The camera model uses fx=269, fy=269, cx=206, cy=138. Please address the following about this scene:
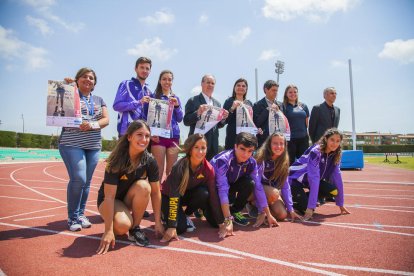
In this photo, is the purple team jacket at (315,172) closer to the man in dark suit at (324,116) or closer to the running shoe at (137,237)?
the man in dark suit at (324,116)

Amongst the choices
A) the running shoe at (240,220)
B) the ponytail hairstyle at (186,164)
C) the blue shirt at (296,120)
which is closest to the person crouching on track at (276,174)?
the running shoe at (240,220)

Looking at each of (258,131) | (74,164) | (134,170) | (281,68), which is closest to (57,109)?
(74,164)

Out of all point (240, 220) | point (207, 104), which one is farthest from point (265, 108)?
point (240, 220)

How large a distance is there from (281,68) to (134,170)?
91.5 ft

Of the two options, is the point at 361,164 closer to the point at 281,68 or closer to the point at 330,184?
the point at 330,184

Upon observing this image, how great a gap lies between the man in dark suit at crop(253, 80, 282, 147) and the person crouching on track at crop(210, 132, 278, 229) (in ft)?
4.34

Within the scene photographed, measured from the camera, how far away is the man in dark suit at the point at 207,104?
448cm

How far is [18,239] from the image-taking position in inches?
117

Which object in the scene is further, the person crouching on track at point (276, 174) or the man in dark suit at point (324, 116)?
the man in dark suit at point (324, 116)

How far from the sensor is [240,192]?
3.76m

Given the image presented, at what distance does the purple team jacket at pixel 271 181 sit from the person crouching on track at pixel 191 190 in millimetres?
902

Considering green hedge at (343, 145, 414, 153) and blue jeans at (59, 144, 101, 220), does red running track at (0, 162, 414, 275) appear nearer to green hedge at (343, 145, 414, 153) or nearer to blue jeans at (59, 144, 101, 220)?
blue jeans at (59, 144, 101, 220)

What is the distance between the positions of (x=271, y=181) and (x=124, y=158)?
2.25 metres

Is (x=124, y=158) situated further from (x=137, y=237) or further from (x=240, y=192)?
(x=240, y=192)
